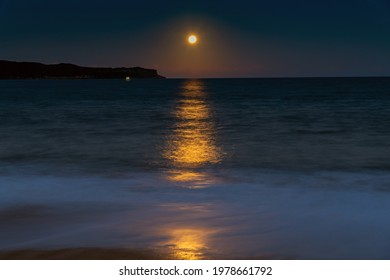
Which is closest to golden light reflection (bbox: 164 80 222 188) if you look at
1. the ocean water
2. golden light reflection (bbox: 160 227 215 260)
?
the ocean water

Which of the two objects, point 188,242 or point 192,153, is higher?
point 188,242

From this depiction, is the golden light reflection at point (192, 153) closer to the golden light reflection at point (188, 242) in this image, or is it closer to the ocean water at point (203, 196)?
the ocean water at point (203, 196)

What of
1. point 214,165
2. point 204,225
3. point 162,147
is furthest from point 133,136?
point 204,225

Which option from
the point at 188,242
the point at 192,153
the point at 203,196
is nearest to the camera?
the point at 188,242

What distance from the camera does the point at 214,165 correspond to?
1284cm

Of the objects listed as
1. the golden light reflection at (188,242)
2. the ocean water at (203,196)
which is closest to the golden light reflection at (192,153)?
the ocean water at (203,196)

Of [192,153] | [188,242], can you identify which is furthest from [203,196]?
[192,153]

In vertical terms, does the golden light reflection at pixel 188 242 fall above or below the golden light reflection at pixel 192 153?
above

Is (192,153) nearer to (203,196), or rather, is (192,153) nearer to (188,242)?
(203,196)

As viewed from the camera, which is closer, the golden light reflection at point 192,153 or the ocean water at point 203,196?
the ocean water at point 203,196

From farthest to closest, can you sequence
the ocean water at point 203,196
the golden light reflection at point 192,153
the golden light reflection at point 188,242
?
the golden light reflection at point 192,153 < the ocean water at point 203,196 < the golden light reflection at point 188,242

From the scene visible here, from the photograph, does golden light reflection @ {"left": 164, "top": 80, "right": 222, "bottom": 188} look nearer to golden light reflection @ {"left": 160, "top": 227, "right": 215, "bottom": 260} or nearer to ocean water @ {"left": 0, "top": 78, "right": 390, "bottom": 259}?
ocean water @ {"left": 0, "top": 78, "right": 390, "bottom": 259}

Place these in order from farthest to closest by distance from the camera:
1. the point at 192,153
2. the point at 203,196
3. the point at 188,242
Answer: the point at 192,153, the point at 203,196, the point at 188,242

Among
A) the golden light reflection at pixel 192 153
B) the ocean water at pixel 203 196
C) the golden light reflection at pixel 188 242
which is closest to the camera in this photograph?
the golden light reflection at pixel 188 242
